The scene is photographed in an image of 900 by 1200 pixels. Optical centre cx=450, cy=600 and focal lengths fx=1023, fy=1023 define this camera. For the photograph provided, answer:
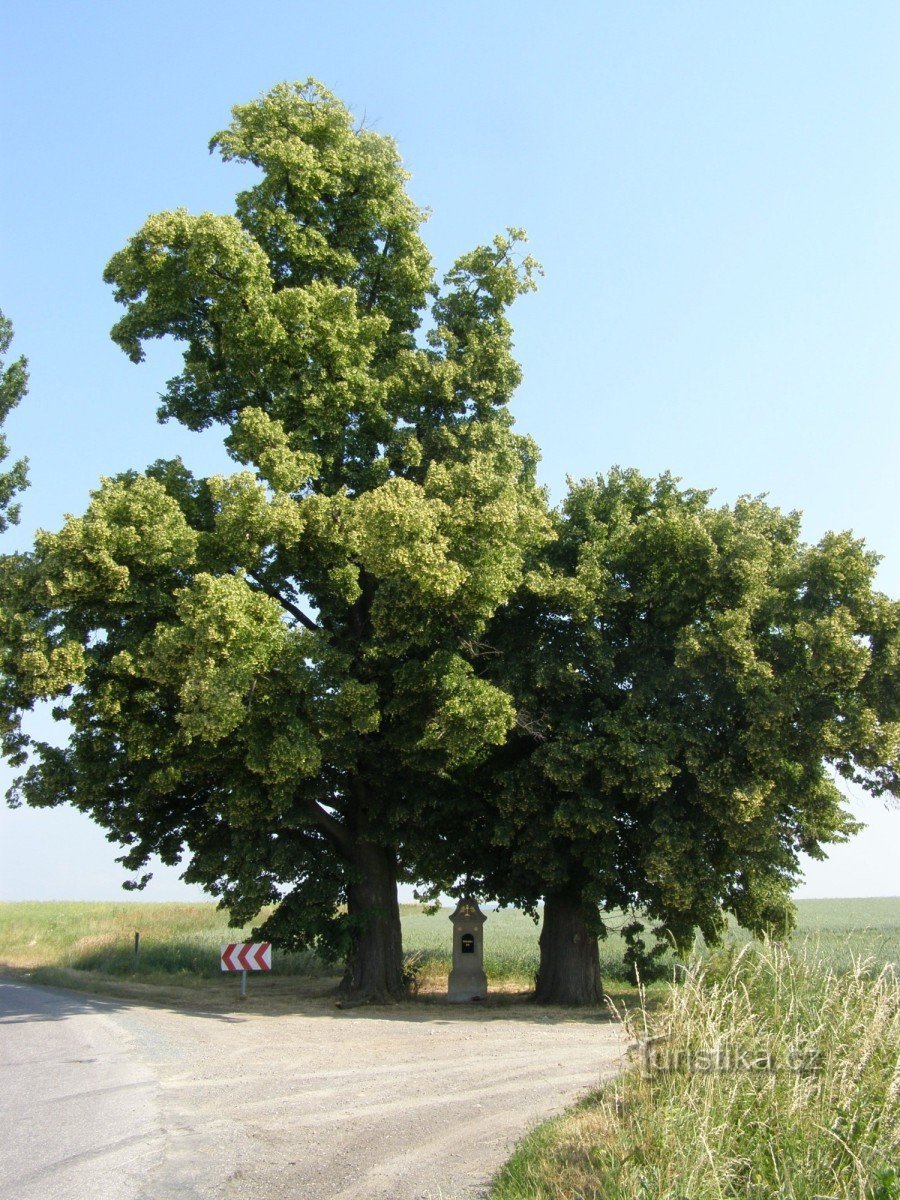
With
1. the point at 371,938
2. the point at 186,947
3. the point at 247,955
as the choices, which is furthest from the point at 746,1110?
the point at 186,947

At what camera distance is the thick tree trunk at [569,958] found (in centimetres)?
2302

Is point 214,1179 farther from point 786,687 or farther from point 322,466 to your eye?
point 322,466

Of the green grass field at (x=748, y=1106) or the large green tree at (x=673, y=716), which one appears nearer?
the green grass field at (x=748, y=1106)

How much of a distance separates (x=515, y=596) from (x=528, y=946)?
19.5 m

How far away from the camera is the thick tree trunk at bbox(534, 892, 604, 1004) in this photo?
906 inches

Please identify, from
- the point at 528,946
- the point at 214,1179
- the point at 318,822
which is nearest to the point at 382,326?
the point at 318,822

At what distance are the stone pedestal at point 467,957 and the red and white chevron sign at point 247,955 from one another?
15.2ft

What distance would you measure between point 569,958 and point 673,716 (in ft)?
22.0

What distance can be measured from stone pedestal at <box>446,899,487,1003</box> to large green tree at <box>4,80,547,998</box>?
1.64 meters

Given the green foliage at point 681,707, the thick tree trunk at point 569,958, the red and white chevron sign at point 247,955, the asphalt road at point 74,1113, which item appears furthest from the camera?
the thick tree trunk at point 569,958

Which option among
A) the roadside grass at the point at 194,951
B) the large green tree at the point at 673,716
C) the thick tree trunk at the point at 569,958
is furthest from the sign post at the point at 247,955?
the thick tree trunk at the point at 569,958

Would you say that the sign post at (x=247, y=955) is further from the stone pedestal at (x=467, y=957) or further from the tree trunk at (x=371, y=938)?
the stone pedestal at (x=467, y=957)

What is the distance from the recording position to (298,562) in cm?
2030

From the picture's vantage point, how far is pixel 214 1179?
812 cm
